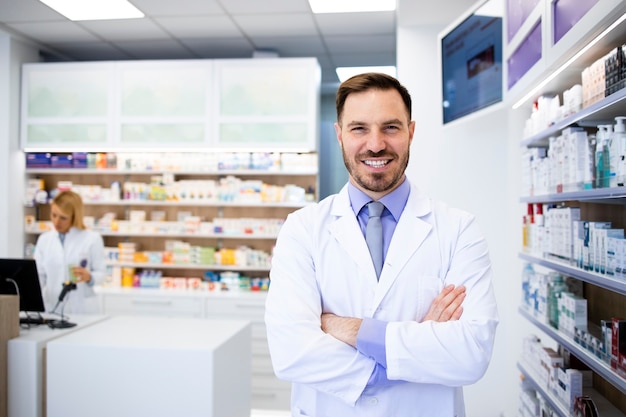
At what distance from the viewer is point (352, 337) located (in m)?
1.57

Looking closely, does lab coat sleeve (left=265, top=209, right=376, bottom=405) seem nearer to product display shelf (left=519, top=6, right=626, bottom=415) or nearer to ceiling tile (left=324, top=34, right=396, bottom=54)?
product display shelf (left=519, top=6, right=626, bottom=415)

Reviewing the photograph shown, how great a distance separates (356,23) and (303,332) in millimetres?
3923

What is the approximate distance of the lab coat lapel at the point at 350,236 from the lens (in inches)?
66.2

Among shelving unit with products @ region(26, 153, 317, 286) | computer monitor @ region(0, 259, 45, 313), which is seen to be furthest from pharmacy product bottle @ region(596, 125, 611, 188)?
shelving unit with products @ region(26, 153, 317, 286)

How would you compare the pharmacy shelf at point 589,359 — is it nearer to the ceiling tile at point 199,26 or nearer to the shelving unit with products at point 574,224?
the shelving unit with products at point 574,224

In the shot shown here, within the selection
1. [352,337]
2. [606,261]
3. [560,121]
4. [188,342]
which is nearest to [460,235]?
[352,337]

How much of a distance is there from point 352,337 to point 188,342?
1550mm

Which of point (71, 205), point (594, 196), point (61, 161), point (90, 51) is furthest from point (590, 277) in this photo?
point (90, 51)

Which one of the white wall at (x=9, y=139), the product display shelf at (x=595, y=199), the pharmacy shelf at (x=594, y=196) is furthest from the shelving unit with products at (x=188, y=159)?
the pharmacy shelf at (x=594, y=196)

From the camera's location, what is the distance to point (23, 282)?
321cm

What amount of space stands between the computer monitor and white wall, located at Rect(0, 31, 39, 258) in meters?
2.60

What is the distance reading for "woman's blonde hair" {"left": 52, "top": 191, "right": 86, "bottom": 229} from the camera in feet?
13.5

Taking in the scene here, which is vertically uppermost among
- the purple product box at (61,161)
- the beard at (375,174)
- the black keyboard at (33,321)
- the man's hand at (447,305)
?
the purple product box at (61,161)

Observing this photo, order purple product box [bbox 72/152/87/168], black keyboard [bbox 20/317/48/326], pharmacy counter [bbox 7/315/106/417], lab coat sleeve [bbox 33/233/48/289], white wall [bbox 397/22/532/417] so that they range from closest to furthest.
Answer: pharmacy counter [bbox 7/315/106/417]
black keyboard [bbox 20/317/48/326]
white wall [bbox 397/22/532/417]
lab coat sleeve [bbox 33/233/48/289]
purple product box [bbox 72/152/87/168]
